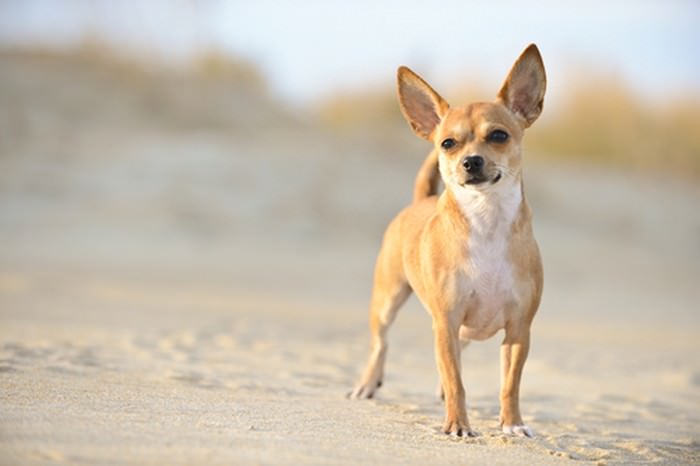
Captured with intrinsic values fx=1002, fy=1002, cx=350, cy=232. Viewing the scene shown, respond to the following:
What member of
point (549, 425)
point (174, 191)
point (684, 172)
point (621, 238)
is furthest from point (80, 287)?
point (684, 172)

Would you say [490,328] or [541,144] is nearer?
[490,328]

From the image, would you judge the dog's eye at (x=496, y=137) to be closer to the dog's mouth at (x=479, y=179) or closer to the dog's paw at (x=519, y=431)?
the dog's mouth at (x=479, y=179)

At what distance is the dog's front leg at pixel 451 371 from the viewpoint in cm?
452

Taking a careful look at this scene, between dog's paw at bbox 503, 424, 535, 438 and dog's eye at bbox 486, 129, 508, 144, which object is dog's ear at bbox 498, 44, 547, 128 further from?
dog's paw at bbox 503, 424, 535, 438

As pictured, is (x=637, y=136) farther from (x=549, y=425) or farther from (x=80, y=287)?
(x=549, y=425)

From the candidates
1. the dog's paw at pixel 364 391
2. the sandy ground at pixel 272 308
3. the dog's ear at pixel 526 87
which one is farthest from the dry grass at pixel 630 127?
the dog's ear at pixel 526 87

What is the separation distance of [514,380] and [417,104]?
156 centimetres

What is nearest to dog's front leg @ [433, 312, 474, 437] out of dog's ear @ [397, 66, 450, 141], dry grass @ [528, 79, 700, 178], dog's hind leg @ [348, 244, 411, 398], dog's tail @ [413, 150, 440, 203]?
dog's hind leg @ [348, 244, 411, 398]

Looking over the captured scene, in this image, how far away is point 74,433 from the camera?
12.0 feet

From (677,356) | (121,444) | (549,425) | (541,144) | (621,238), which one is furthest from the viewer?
(541,144)

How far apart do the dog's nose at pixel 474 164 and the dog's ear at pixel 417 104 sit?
2.19ft

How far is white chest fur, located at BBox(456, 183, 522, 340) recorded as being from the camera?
469cm

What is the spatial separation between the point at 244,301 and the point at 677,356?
443 cm

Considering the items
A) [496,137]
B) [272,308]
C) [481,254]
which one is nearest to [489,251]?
[481,254]
